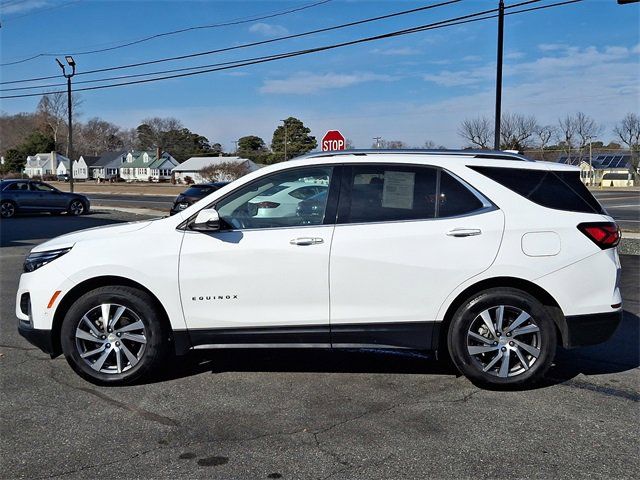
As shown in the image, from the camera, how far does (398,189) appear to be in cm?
471

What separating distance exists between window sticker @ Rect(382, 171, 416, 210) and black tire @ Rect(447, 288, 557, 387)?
0.89 metres

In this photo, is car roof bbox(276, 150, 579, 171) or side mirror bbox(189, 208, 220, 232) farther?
car roof bbox(276, 150, 579, 171)

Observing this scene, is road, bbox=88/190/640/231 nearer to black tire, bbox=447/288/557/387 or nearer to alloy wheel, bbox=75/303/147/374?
black tire, bbox=447/288/557/387

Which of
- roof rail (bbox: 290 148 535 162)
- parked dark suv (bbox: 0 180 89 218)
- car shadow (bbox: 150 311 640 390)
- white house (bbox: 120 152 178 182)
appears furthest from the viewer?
white house (bbox: 120 152 178 182)

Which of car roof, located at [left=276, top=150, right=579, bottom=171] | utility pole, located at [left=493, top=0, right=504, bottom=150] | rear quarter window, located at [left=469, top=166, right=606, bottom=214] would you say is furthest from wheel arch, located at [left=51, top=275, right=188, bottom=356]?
utility pole, located at [left=493, top=0, right=504, bottom=150]

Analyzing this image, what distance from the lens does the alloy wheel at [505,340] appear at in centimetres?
455

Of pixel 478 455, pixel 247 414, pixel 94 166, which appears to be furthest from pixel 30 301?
pixel 94 166

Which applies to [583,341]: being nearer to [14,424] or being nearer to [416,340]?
[416,340]

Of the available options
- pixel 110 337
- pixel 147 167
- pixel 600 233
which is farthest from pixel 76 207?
pixel 147 167

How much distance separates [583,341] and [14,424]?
4.08m

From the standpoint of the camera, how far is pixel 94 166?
126000 mm

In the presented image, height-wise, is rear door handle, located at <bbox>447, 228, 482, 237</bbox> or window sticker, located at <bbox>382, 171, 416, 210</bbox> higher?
window sticker, located at <bbox>382, 171, 416, 210</bbox>

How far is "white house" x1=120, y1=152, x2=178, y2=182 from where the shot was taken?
115050 millimetres

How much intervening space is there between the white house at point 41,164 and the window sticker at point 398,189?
413 feet
